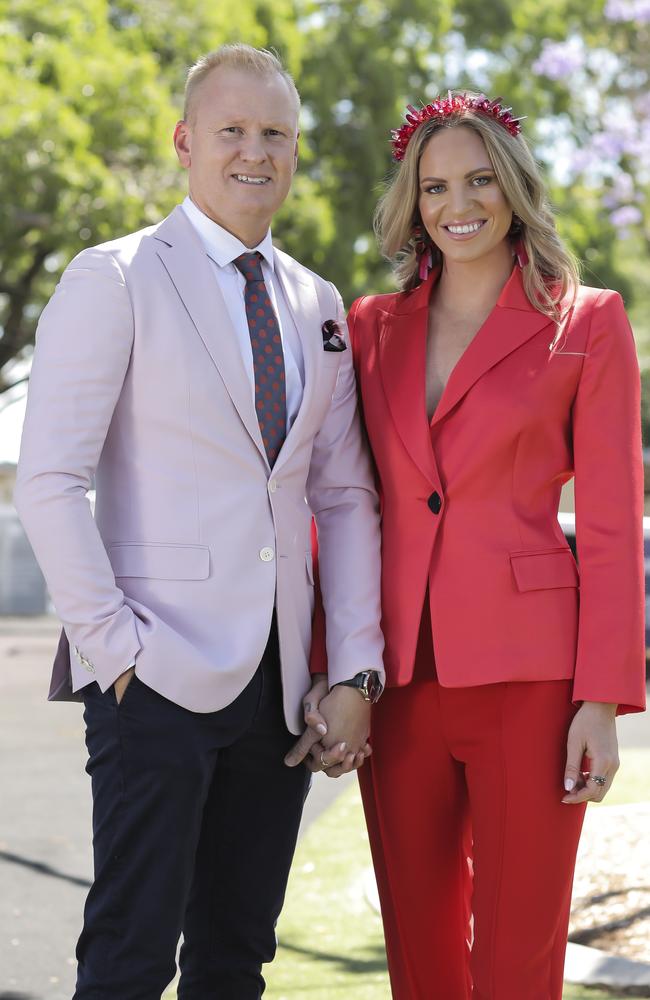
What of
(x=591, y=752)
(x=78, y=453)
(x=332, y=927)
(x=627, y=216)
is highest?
(x=627, y=216)

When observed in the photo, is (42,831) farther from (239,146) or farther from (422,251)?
(239,146)

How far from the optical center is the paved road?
173 inches

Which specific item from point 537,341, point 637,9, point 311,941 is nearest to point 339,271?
point 637,9

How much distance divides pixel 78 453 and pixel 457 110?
3.97 ft

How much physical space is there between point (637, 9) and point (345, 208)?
4.65m

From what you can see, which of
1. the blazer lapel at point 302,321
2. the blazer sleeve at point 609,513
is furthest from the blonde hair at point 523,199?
the blazer lapel at point 302,321

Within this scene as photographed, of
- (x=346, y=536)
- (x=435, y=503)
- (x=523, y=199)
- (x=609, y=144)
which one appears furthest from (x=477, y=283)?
(x=609, y=144)

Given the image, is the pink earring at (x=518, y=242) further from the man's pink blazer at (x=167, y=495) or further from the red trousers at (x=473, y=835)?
the red trousers at (x=473, y=835)

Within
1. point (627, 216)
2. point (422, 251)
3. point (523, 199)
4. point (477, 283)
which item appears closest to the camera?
point (523, 199)

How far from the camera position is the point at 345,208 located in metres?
17.7

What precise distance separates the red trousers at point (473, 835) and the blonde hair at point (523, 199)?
891 millimetres

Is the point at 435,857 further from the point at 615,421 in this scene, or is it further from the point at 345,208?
the point at 345,208

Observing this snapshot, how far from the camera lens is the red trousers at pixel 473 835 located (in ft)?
9.11

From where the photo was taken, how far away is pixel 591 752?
9.02 ft
